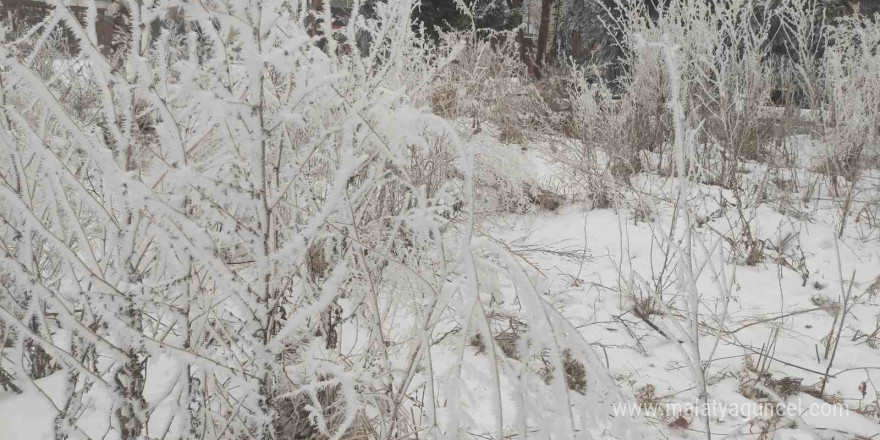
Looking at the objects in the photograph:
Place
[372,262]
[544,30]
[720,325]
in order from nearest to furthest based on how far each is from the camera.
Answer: [720,325] < [372,262] < [544,30]

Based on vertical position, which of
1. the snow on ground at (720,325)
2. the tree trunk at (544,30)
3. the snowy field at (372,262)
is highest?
the tree trunk at (544,30)

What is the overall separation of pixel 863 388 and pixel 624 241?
1.49 metres

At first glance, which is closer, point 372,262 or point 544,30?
point 372,262

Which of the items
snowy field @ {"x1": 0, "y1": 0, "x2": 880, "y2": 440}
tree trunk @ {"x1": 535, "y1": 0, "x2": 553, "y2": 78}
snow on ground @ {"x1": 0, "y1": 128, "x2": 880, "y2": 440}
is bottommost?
snow on ground @ {"x1": 0, "y1": 128, "x2": 880, "y2": 440}

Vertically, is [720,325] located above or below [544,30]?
below

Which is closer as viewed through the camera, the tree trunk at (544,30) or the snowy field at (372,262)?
the snowy field at (372,262)

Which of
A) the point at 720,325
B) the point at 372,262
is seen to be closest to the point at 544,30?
the point at 372,262

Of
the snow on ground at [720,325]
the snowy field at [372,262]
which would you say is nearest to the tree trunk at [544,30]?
the snowy field at [372,262]

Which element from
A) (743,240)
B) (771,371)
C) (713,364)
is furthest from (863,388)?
(743,240)

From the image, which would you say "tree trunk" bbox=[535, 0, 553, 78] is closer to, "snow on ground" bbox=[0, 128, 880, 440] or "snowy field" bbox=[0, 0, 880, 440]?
"snowy field" bbox=[0, 0, 880, 440]

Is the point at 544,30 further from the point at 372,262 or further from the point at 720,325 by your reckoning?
the point at 720,325

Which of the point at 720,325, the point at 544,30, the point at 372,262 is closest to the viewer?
the point at 720,325

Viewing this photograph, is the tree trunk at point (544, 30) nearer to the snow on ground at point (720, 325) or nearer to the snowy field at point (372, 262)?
the snowy field at point (372, 262)

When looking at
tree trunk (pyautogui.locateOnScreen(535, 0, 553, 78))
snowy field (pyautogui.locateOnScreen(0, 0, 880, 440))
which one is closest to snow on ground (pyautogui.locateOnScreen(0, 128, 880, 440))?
snowy field (pyautogui.locateOnScreen(0, 0, 880, 440))
